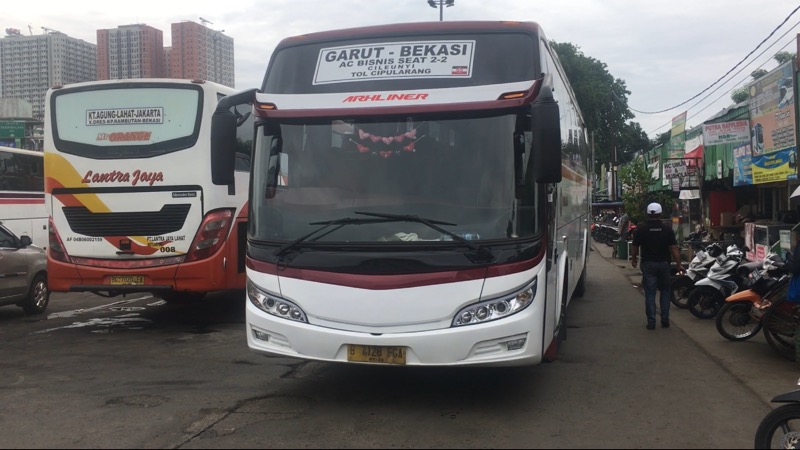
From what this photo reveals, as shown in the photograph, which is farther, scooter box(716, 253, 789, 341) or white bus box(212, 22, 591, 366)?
scooter box(716, 253, 789, 341)

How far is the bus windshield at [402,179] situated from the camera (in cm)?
529

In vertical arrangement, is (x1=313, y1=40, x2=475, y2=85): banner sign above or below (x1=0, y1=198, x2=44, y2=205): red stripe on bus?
above

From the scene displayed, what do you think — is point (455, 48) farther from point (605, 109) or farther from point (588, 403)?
point (605, 109)

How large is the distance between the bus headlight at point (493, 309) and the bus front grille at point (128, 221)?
5026mm

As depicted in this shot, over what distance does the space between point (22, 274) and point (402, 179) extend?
8.21 m

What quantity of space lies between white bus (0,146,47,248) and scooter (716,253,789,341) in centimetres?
1622

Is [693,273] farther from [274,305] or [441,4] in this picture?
[441,4]

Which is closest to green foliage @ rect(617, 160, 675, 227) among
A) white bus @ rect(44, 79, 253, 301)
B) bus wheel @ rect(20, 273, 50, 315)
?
white bus @ rect(44, 79, 253, 301)

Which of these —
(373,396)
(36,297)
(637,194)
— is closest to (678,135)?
(637,194)

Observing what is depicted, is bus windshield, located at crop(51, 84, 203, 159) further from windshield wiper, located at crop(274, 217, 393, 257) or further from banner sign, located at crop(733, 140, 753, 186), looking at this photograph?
banner sign, located at crop(733, 140, 753, 186)

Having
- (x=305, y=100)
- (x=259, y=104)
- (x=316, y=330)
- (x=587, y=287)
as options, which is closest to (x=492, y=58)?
(x=305, y=100)

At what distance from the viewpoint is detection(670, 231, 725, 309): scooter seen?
10.8 meters

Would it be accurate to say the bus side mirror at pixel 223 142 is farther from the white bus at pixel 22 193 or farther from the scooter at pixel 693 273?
the white bus at pixel 22 193

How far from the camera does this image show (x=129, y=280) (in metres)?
8.88
